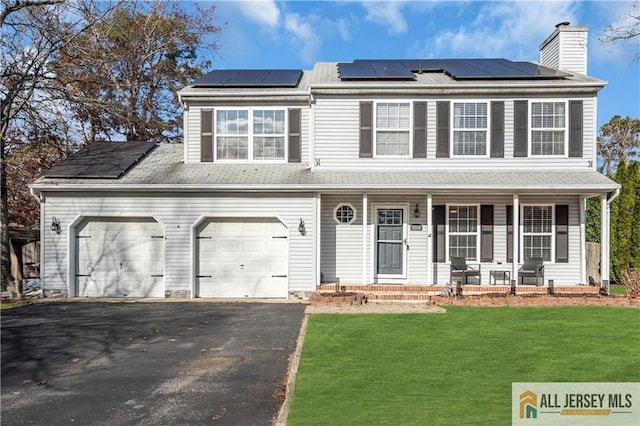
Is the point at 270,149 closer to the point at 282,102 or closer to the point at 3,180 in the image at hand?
the point at 282,102

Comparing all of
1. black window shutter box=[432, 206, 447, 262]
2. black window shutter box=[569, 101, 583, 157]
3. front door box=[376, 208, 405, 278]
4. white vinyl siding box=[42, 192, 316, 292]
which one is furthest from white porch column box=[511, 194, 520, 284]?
white vinyl siding box=[42, 192, 316, 292]

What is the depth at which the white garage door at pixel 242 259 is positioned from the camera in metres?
13.0

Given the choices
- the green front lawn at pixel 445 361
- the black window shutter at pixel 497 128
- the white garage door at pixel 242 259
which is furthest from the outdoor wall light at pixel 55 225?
the black window shutter at pixel 497 128

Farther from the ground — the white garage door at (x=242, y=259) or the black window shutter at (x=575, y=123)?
the black window shutter at (x=575, y=123)

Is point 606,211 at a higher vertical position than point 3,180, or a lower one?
lower

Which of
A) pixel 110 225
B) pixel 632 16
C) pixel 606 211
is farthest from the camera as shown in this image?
pixel 110 225

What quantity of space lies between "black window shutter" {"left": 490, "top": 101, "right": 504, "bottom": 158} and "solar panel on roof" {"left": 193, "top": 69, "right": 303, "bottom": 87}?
19.7 ft

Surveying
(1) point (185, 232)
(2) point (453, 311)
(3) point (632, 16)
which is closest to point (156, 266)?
(1) point (185, 232)

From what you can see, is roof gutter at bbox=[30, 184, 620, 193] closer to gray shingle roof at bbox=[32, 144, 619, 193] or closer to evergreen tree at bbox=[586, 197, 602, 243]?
gray shingle roof at bbox=[32, 144, 619, 193]

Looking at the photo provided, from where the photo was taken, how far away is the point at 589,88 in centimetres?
1297

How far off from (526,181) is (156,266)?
10.7 meters

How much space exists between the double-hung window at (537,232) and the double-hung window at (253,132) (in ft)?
24.6

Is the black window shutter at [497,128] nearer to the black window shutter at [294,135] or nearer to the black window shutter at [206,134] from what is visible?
the black window shutter at [294,135]

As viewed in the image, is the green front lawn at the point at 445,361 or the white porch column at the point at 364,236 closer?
the green front lawn at the point at 445,361
